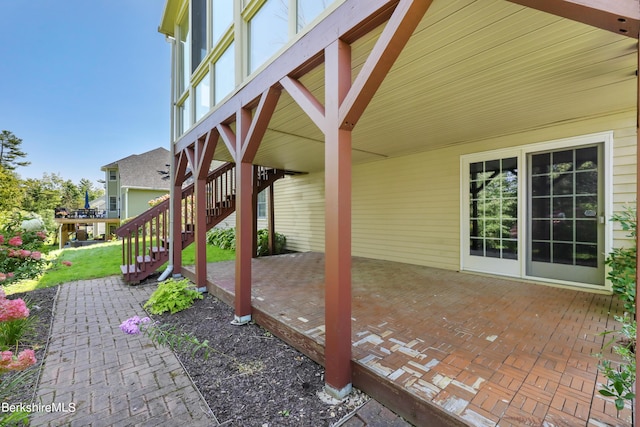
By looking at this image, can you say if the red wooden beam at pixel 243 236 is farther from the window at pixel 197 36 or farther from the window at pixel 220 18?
the window at pixel 197 36

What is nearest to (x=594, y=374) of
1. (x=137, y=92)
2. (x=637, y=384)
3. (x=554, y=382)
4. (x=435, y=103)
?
(x=554, y=382)

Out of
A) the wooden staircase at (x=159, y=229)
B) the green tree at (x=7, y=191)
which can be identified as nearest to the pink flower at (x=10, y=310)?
the wooden staircase at (x=159, y=229)

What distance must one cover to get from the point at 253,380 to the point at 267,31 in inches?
145

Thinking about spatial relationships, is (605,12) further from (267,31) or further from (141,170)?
(141,170)

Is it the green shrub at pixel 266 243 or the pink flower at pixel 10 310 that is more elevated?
the pink flower at pixel 10 310

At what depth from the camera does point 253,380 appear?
2.19 meters

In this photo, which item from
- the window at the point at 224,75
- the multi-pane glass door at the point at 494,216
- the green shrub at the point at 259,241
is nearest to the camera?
the window at the point at 224,75

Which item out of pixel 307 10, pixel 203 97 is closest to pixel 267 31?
pixel 307 10

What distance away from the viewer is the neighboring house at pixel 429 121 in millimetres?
1917

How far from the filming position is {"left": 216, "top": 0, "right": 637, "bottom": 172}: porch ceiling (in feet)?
6.32

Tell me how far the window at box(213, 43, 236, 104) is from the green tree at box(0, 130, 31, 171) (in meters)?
33.6

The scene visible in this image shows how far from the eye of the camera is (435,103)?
10.7 feet

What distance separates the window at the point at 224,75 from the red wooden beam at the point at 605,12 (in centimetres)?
357

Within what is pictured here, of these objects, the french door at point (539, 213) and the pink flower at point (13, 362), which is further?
the french door at point (539, 213)
